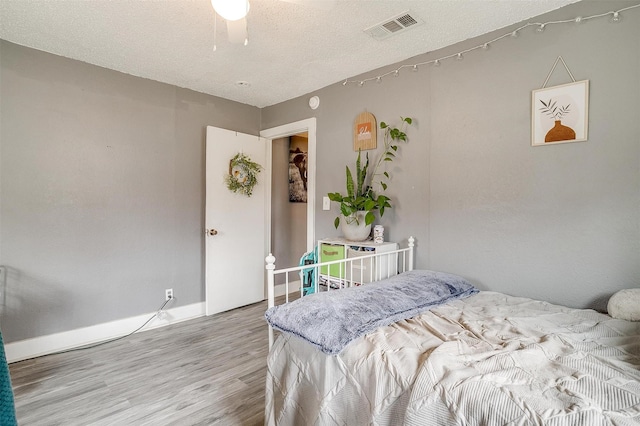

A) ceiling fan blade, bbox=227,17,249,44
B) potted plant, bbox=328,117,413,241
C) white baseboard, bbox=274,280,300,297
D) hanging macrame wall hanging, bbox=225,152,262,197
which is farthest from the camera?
white baseboard, bbox=274,280,300,297

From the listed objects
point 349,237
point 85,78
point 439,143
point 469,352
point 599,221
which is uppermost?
point 85,78

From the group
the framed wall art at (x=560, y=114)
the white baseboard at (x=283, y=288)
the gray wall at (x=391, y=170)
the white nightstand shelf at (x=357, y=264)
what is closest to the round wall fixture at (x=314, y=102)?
the gray wall at (x=391, y=170)

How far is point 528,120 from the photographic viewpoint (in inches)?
78.8

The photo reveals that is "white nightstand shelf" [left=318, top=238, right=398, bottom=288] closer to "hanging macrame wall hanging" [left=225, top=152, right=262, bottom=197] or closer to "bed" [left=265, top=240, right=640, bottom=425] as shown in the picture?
"bed" [left=265, top=240, right=640, bottom=425]

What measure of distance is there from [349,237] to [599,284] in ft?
5.12

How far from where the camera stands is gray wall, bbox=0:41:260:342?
241 cm

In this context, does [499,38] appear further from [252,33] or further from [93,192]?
[93,192]

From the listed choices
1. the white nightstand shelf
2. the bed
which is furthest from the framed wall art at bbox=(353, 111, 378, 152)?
the bed

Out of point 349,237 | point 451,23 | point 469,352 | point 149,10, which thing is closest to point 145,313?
point 349,237

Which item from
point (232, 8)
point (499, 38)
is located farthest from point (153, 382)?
point (499, 38)

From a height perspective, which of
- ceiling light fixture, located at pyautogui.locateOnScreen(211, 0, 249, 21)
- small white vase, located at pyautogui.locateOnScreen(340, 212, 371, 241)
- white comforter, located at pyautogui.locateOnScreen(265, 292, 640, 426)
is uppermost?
ceiling light fixture, located at pyautogui.locateOnScreen(211, 0, 249, 21)

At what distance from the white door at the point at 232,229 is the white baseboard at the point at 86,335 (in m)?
0.32

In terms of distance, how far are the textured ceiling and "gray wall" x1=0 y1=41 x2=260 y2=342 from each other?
0.79 feet

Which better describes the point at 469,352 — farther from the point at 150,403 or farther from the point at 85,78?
the point at 85,78
